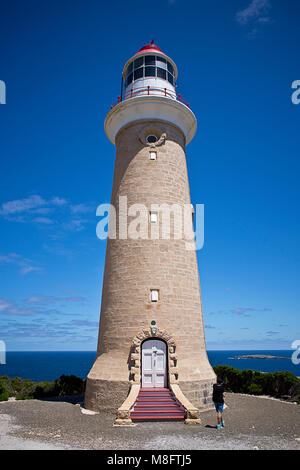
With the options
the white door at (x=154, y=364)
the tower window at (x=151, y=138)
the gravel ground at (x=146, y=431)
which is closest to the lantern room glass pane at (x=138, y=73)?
the tower window at (x=151, y=138)

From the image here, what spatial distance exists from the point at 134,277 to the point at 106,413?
19.4 feet

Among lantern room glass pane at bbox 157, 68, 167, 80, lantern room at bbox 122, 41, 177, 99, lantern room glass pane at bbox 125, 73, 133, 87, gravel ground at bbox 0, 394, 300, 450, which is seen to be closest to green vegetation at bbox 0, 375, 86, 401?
gravel ground at bbox 0, 394, 300, 450

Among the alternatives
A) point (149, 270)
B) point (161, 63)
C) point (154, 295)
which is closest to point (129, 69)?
point (161, 63)

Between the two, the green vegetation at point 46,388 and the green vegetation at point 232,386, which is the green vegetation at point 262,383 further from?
the green vegetation at point 46,388

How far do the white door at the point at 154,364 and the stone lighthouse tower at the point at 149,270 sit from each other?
0.14 feet

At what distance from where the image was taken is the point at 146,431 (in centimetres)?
1066

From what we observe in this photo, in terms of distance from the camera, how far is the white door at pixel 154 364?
14.3m

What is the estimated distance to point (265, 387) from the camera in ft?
65.8

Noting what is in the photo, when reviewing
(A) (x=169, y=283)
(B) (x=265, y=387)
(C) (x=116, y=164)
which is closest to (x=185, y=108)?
(C) (x=116, y=164)

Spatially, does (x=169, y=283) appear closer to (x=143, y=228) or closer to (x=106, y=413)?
(x=143, y=228)

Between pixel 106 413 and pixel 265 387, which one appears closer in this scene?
pixel 106 413

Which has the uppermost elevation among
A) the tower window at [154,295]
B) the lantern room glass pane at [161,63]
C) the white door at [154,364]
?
the lantern room glass pane at [161,63]

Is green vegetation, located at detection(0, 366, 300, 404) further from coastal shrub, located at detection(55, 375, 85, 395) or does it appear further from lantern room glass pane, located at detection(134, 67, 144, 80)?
lantern room glass pane, located at detection(134, 67, 144, 80)
